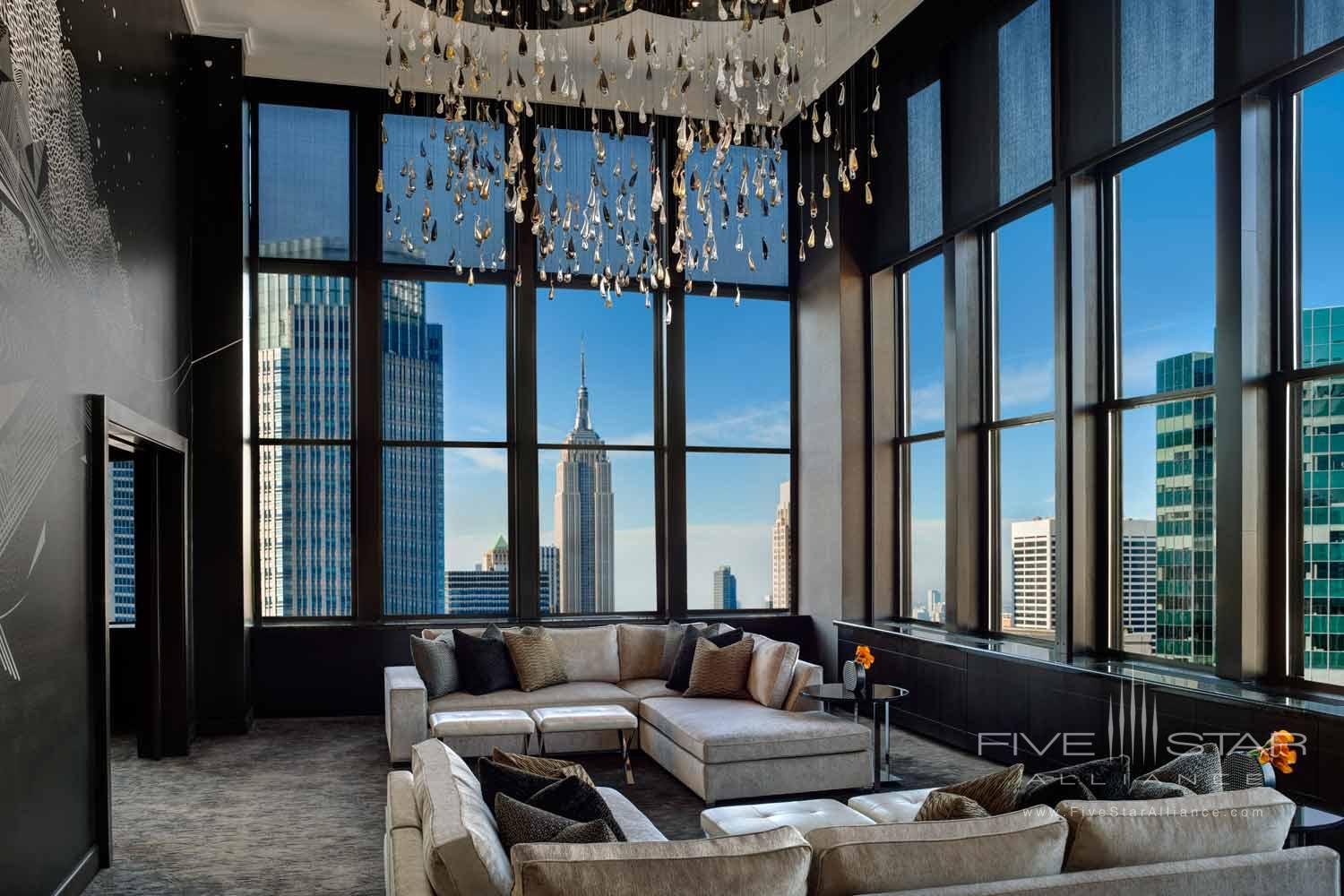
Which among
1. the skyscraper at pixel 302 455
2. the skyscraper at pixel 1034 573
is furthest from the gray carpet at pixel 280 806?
the skyscraper at pixel 302 455

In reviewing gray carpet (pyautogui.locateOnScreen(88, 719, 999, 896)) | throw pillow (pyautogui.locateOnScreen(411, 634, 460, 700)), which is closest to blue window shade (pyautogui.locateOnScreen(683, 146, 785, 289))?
throw pillow (pyautogui.locateOnScreen(411, 634, 460, 700))

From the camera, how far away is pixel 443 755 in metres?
3.58

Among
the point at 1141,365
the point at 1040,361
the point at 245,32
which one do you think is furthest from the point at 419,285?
the point at 1141,365

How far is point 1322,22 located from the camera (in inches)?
191

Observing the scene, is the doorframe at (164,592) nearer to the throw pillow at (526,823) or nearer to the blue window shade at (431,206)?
the blue window shade at (431,206)

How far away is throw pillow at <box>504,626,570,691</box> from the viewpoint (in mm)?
7227

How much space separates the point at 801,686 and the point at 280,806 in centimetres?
299

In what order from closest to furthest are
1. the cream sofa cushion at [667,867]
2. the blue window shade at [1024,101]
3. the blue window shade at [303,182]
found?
the cream sofa cushion at [667,867], the blue window shade at [1024,101], the blue window shade at [303,182]

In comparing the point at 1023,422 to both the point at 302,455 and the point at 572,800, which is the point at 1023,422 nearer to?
the point at 572,800

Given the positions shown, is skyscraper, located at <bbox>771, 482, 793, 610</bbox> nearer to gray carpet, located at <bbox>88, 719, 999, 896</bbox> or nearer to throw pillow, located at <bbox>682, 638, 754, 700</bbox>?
gray carpet, located at <bbox>88, 719, 999, 896</bbox>

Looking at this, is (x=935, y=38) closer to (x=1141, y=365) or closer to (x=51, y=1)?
(x=1141, y=365)

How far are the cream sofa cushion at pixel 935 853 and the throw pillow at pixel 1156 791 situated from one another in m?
0.40

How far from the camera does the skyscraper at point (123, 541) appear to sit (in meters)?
7.55

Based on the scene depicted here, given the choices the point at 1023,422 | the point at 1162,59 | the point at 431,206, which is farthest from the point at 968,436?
the point at 431,206
